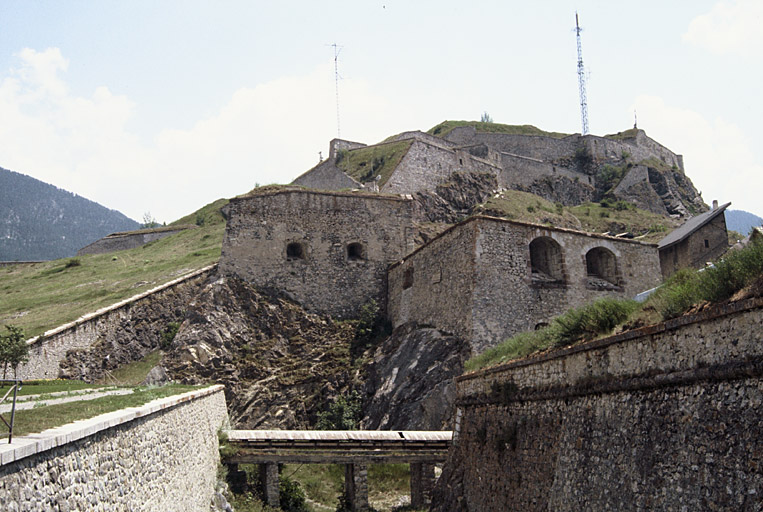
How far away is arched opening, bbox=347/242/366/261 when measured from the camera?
30.4 m

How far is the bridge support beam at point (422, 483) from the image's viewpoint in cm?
1845

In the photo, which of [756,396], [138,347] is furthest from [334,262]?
[756,396]

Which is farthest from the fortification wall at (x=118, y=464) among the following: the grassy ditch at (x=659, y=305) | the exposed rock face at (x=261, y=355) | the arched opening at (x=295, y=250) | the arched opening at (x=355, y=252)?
the arched opening at (x=355, y=252)

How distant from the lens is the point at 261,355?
2677 cm

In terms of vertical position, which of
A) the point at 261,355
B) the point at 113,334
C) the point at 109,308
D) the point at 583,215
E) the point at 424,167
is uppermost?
the point at 424,167

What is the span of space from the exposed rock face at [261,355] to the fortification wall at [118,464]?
1055 centimetres

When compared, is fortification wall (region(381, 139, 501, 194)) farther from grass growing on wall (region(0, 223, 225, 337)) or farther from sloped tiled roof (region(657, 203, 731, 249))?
sloped tiled roof (region(657, 203, 731, 249))

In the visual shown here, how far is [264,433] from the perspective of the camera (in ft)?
60.3

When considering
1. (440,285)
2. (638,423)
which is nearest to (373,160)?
(440,285)

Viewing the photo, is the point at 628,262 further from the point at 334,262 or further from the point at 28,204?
the point at 28,204

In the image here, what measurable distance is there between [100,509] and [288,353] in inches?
790

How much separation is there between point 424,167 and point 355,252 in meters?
13.6

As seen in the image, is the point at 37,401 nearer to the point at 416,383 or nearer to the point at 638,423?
the point at 638,423

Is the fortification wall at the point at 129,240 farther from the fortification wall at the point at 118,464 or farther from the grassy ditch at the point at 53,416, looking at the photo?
the grassy ditch at the point at 53,416
